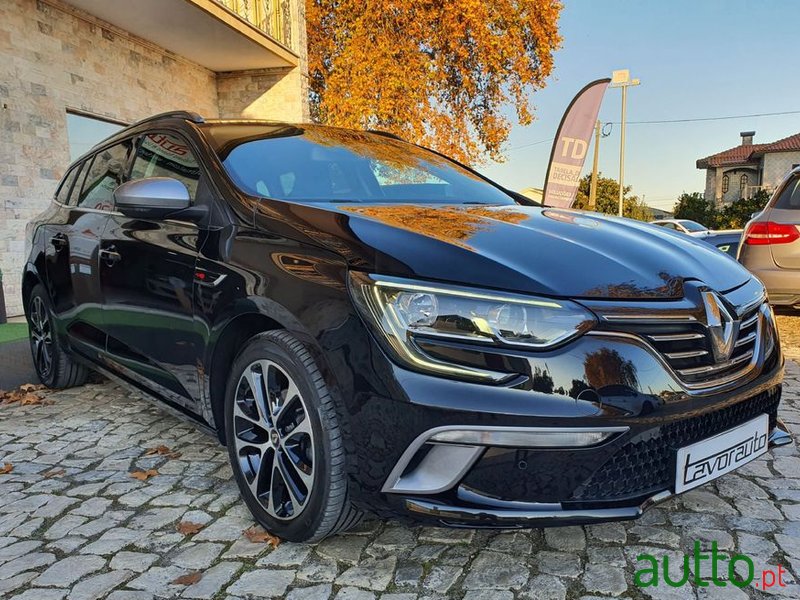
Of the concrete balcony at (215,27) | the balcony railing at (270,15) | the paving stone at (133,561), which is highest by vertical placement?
the balcony railing at (270,15)

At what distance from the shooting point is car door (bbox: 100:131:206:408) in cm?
255

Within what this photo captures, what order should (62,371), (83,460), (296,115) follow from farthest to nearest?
(296,115), (62,371), (83,460)

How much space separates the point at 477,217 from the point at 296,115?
11525mm

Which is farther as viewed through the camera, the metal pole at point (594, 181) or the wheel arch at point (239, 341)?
the metal pole at point (594, 181)

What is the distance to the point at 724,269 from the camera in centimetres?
229

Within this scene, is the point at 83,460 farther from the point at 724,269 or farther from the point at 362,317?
the point at 724,269

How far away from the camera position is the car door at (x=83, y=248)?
3.31m

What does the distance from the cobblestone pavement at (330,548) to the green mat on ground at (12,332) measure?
124 inches

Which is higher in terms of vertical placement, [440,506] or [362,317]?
[362,317]

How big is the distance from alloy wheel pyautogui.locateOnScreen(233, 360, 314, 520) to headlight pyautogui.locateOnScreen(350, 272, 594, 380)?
464mm

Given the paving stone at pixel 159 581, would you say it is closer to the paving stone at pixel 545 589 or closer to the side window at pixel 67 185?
the paving stone at pixel 545 589

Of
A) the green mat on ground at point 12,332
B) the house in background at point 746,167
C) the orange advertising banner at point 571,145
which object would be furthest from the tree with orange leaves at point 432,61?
the house in background at point 746,167

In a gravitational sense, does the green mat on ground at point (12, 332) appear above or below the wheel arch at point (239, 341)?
below

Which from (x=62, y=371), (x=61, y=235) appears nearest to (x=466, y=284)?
(x=61, y=235)
